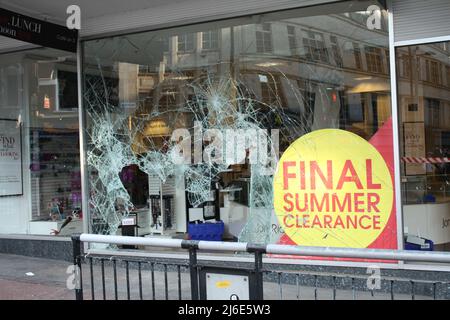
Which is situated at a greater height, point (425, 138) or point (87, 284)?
point (425, 138)

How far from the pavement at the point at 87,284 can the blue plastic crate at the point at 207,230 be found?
0.65 meters

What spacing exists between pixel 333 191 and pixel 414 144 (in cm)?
110

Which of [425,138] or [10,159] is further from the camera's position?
[10,159]

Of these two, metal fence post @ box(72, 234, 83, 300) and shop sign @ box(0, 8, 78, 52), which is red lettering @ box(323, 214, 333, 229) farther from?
shop sign @ box(0, 8, 78, 52)

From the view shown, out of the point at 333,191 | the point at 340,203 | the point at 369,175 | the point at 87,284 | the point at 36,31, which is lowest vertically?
the point at 87,284

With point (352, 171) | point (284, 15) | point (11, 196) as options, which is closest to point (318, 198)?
point (352, 171)

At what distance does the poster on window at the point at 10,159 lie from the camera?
A: 920 centimetres

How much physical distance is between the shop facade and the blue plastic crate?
0.04 m

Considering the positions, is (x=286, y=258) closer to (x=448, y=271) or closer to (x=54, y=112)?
(x=448, y=271)

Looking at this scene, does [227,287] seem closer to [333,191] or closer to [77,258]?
[77,258]

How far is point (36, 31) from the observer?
7273mm

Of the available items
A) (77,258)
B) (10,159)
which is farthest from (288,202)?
(10,159)

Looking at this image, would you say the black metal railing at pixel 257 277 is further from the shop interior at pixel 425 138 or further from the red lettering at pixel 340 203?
the shop interior at pixel 425 138

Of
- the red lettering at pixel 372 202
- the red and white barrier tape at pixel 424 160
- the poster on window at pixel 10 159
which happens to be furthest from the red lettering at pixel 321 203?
the poster on window at pixel 10 159
